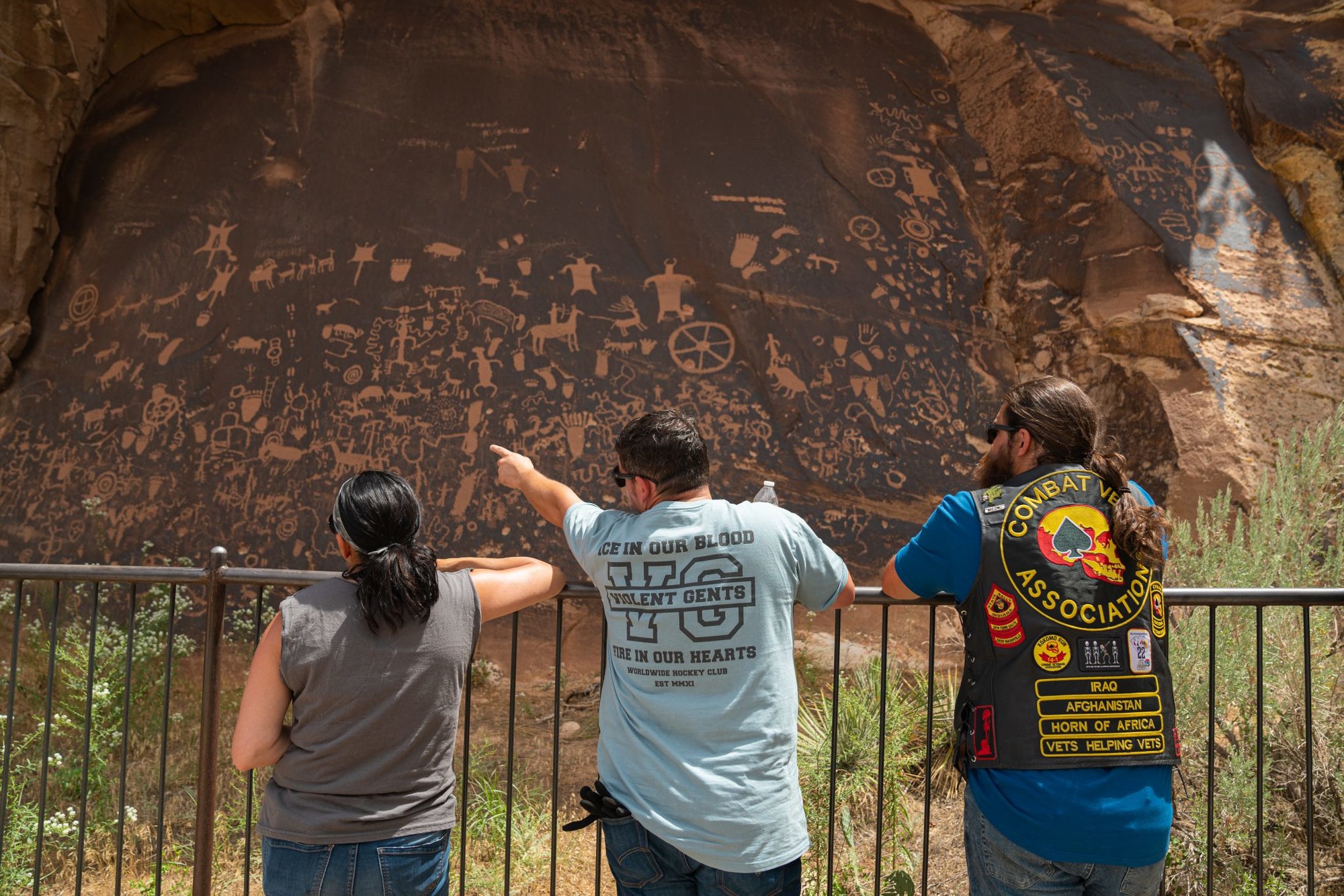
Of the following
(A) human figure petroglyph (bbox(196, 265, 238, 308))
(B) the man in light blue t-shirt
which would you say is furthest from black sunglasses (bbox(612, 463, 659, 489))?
(A) human figure petroglyph (bbox(196, 265, 238, 308))

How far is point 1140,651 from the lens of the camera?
2035mm

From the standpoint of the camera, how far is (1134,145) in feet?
24.1

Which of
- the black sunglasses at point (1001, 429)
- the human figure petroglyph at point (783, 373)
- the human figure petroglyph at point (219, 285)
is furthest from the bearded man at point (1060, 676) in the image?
the human figure petroglyph at point (219, 285)

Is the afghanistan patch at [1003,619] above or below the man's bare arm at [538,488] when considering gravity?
below

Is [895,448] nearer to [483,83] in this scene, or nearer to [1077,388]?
[483,83]

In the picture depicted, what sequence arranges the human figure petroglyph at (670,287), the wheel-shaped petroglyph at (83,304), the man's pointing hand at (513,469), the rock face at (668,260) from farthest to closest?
the wheel-shaped petroglyph at (83,304) → the human figure petroglyph at (670,287) → the rock face at (668,260) → the man's pointing hand at (513,469)

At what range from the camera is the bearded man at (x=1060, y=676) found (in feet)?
6.37

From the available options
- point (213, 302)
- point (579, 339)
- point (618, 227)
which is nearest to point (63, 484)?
point (213, 302)

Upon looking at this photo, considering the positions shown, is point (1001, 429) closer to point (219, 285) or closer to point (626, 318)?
point (626, 318)

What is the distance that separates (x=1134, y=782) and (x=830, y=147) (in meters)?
6.22

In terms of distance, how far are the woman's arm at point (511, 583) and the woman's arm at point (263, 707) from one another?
1.30ft

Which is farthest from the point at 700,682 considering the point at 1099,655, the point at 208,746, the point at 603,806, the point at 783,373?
the point at 783,373

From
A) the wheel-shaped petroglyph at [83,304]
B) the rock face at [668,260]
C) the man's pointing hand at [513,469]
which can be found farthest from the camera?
the wheel-shaped petroglyph at [83,304]

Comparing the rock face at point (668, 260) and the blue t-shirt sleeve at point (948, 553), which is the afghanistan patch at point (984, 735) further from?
the rock face at point (668, 260)
